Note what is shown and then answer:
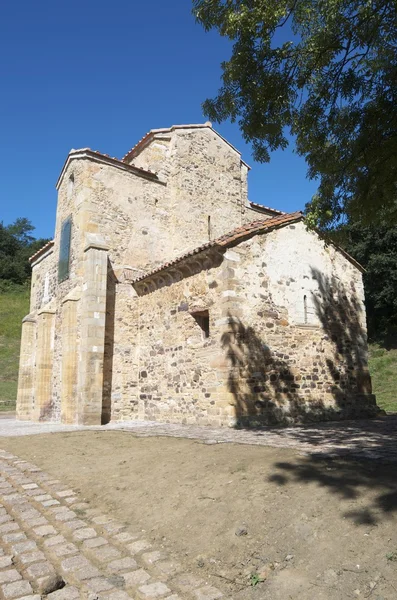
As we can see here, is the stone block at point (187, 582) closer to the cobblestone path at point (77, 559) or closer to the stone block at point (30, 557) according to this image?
the cobblestone path at point (77, 559)

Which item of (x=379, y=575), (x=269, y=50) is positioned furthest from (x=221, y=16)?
(x=379, y=575)

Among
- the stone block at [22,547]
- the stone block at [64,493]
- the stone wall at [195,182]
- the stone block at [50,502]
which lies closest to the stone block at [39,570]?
the stone block at [22,547]

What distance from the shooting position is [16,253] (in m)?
52.5

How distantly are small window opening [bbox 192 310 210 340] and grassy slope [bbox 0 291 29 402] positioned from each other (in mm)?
15637

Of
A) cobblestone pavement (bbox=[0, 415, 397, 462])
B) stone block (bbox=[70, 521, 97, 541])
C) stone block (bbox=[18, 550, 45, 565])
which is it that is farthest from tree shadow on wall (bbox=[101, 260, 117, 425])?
stone block (bbox=[18, 550, 45, 565])

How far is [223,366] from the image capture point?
10.1 m

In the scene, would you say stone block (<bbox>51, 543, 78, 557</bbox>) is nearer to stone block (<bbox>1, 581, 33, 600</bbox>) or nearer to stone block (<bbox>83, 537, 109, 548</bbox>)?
stone block (<bbox>83, 537, 109, 548</bbox>)

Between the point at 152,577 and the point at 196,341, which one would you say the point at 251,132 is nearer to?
the point at 196,341

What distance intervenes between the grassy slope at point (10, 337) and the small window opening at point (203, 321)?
15.6 metres

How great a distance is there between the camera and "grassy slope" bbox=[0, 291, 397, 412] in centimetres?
2056

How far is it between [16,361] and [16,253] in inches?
1107

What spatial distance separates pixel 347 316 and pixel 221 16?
9139mm

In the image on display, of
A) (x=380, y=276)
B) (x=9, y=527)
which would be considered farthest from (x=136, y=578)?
(x=380, y=276)

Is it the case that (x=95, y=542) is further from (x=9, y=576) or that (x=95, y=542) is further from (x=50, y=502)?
(x=50, y=502)
